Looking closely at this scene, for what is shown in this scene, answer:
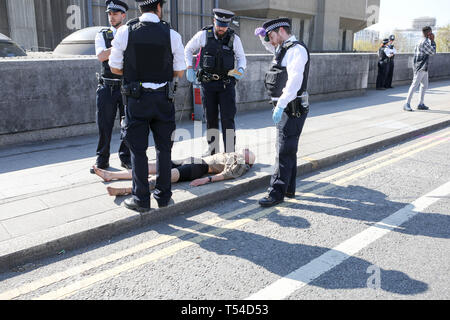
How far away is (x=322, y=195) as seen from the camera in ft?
16.3

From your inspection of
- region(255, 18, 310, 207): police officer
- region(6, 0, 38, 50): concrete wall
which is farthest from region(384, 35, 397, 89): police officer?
region(6, 0, 38, 50): concrete wall

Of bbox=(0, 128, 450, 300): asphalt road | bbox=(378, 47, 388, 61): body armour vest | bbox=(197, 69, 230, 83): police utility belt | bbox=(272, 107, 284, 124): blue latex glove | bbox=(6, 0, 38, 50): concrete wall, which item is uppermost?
bbox=(6, 0, 38, 50): concrete wall

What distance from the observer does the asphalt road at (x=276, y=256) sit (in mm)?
2945

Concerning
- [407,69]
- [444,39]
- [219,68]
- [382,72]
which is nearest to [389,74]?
[382,72]

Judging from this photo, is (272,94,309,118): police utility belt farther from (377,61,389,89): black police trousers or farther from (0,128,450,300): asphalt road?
(377,61,389,89): black police trousers

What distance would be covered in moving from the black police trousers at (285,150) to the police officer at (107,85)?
7.19ft

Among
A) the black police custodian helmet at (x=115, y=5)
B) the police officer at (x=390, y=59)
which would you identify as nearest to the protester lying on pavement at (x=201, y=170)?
the black police custodian helmet at (x=115, y=5)

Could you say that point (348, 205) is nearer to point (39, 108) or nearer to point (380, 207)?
→ point (380, 207)

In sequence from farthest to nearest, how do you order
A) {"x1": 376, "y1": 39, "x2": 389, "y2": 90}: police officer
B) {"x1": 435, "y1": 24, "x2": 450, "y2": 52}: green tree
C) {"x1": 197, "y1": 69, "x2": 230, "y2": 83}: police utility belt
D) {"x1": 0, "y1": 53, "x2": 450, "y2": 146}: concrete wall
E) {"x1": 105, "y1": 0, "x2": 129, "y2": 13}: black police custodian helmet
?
{"x1": 435, "y1": 24, "x2": 450, "y2": 52}: green tree
{"x1": 376, "y1": 39, "x2": 389, "y2": 90}: police officer
{"x1": 0, "y1": 53, "x2": 450, "y2": 146}: concrete wall
{"x1": 197, "y1": 69, "x2": 230, "y2": 83}: police utility belt
{"x1": 105, "y1": 0, "x2": 129, "y2": 13}: black police custodian helmet

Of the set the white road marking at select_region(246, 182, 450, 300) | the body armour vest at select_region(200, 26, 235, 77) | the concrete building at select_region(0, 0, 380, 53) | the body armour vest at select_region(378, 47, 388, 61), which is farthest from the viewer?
the concrete building at select_region(0, 0, 380, 53)

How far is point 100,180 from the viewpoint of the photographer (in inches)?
199

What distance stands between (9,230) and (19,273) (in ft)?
1.93

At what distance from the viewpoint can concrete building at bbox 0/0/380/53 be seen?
21.3 metres
